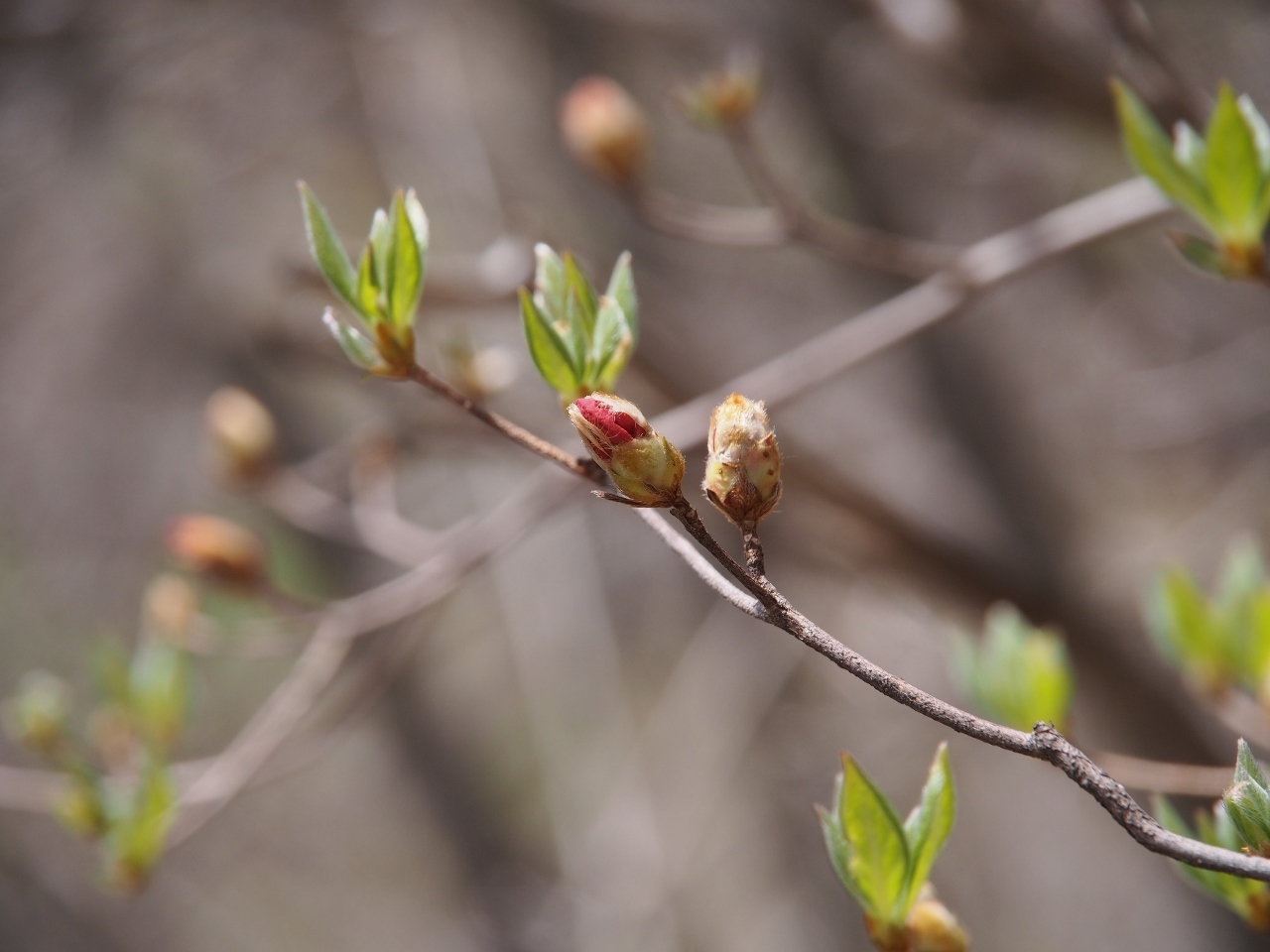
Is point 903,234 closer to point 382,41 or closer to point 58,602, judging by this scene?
point 382,41

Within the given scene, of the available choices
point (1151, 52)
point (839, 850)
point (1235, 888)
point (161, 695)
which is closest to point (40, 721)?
point (161, 695)

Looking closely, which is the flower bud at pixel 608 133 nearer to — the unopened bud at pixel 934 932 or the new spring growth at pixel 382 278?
the new spring growth at pixel 382 278

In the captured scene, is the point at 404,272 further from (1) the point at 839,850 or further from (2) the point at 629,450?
(1) the point at 839,850

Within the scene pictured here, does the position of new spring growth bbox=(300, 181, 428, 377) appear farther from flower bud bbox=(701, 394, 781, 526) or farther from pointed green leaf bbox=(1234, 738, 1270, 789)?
pointed green leaf bbox=(1234, 738, 1270, 789)

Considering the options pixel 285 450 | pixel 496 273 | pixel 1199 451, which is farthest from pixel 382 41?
pixel 1199 451

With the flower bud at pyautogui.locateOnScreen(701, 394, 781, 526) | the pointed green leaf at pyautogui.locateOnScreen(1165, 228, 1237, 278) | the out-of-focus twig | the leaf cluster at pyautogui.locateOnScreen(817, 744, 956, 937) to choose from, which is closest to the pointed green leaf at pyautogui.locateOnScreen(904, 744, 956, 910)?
the leaf cluster at pyautogui.locateOnScreen(817, 744, 956, 937)
